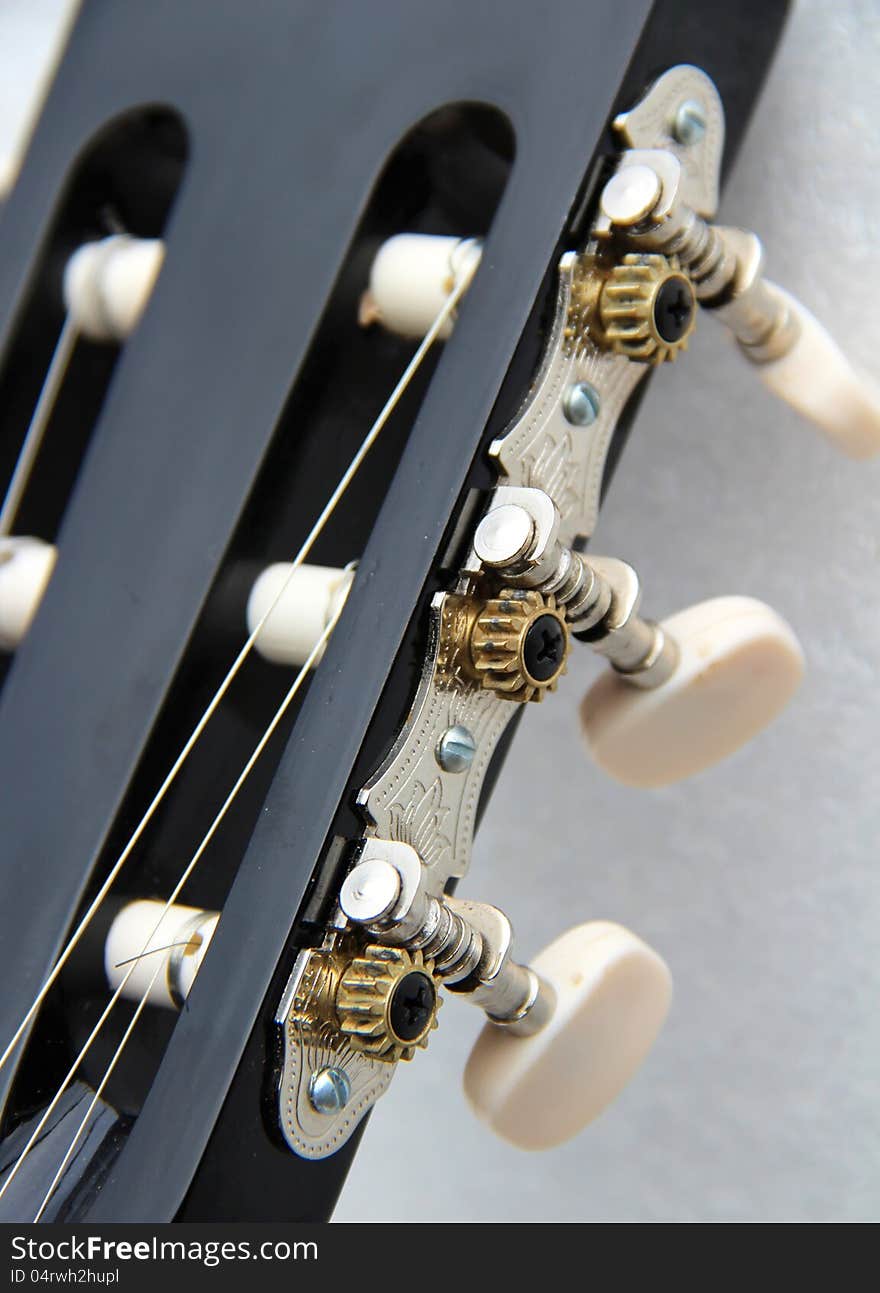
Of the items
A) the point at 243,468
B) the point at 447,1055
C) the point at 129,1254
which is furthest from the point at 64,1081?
the point at 447,1055

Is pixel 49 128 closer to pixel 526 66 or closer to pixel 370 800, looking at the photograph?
pixel 526 66

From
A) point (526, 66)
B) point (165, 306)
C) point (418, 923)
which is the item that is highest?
point (526, 66)

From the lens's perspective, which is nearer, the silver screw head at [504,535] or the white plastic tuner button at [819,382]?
the silver screw head at [504,535]

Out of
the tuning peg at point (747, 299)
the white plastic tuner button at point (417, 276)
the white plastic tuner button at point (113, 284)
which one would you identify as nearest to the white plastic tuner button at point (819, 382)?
the tuning peg at point (747, 299)

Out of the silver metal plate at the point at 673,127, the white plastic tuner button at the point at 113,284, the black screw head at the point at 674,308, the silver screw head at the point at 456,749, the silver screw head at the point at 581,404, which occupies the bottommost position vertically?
the silver screw head at the point at 456,749

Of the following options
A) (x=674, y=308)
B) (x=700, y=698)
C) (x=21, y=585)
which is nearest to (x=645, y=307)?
(x=674, y=308)

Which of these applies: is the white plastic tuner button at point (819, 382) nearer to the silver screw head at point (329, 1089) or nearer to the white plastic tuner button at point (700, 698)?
the white plastic tuner button at point (700, 698)

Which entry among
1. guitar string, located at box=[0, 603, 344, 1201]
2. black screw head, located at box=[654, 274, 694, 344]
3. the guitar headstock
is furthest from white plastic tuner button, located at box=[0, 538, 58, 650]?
black screw head, located at box=[654, 274, 694, 344]
